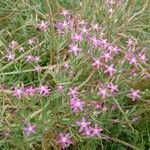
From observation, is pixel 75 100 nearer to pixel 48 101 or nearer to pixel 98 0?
pixel 48 101

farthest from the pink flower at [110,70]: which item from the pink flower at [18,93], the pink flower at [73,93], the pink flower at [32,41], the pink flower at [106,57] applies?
the pink flower at [32,41]

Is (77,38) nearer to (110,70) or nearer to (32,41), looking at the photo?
(110,70)

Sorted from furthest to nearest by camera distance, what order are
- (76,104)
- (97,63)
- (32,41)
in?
(32,41)
(97,63)
(76,104)

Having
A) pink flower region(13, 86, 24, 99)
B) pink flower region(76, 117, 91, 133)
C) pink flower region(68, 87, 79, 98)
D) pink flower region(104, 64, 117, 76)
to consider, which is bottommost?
pink flower region(76, 117, 91, 133)

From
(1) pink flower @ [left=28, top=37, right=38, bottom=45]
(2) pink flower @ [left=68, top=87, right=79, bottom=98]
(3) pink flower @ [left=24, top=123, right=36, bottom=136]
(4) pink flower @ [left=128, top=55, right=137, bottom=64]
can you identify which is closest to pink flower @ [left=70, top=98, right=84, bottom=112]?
(2) pink flower @ [left=68, top=87, right=79, bottom=98]

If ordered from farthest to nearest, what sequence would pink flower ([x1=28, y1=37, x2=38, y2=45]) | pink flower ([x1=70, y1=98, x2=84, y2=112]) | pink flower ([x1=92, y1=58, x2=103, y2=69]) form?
pink flower ([x1=28, y1=37, x2=38, y2=45]) → pink flower ([x1=92, y1=58, x2=103, y2=69]) → pink flower ([x1=70, y1=98, x2=84, y2=112])

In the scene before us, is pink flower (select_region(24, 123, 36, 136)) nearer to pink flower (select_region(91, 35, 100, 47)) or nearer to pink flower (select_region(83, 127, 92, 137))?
pink flower (select_region(83, 127, 92, 137))

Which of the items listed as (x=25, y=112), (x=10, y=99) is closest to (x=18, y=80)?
(x=10, y=99)

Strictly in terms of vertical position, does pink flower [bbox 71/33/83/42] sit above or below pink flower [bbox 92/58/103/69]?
above

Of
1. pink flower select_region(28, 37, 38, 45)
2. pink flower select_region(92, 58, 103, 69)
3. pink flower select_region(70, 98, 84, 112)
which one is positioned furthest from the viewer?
pink flower select_region(28, 37, 38, 45)

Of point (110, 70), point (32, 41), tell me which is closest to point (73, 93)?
point (110, 70)

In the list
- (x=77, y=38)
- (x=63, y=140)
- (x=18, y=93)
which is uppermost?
(x=77, y=38)
